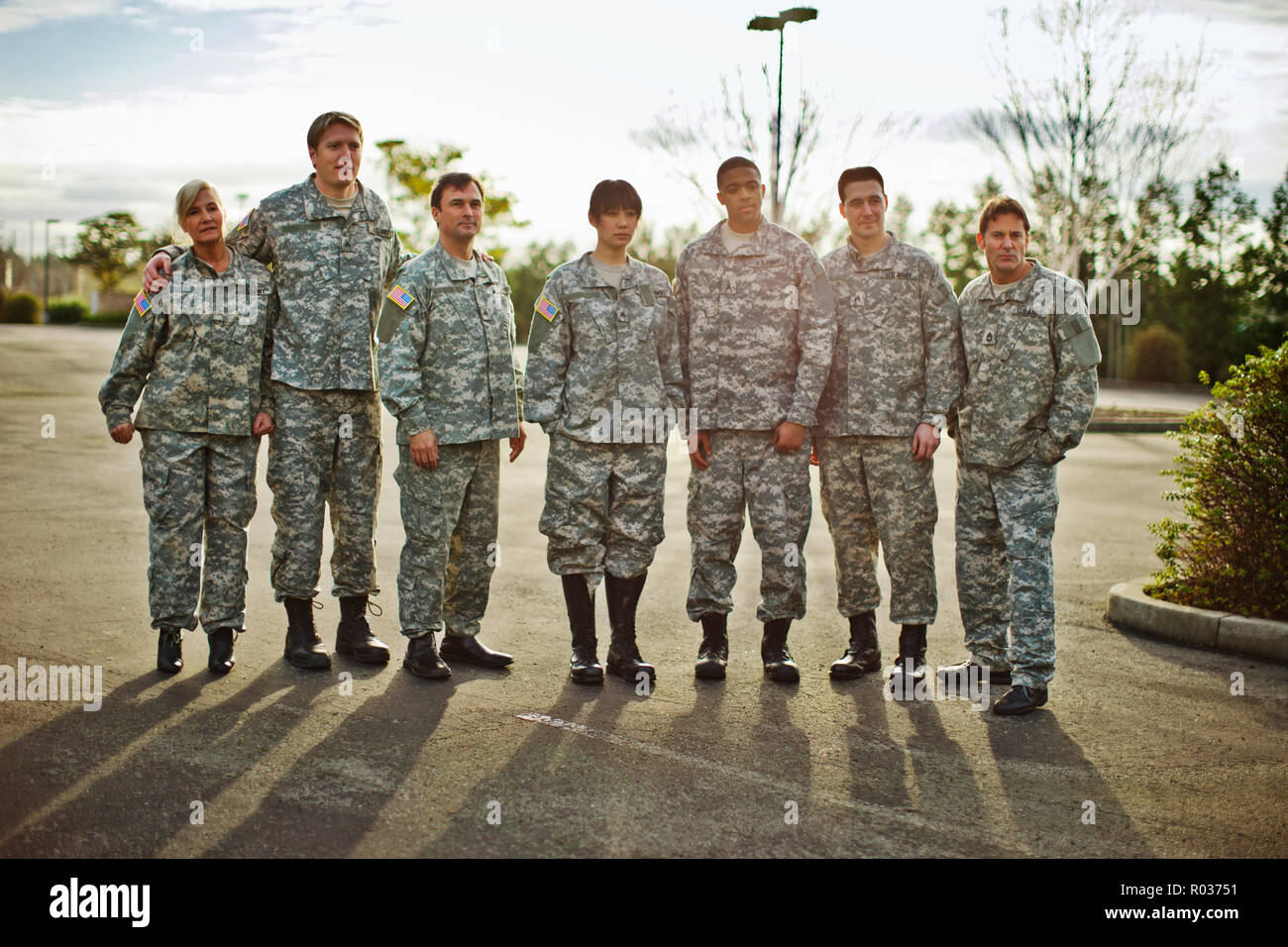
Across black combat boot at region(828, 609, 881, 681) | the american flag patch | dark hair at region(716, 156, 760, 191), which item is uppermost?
dark hair at region(716, 156, 760, 191)

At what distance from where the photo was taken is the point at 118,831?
3.34m

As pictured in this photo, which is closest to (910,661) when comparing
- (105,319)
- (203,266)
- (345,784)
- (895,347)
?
(895,347)

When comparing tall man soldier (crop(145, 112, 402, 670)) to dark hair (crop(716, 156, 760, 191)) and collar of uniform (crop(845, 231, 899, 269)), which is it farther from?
collar of uniform (crop(845, 231, 899, 269))

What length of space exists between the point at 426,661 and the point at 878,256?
2.84 m

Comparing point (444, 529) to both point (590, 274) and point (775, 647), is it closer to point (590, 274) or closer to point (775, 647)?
point (590, 274)

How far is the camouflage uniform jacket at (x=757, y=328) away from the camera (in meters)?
5.18

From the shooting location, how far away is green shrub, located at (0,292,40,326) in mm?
44250

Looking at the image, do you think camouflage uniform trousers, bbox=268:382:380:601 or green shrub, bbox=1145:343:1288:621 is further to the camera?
green shrub, bbox=1145:343:1288:621

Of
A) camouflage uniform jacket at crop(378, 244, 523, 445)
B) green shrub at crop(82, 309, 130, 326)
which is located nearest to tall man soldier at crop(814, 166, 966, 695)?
camouflage uniform jacket at crop(378, 244, 523, 445)

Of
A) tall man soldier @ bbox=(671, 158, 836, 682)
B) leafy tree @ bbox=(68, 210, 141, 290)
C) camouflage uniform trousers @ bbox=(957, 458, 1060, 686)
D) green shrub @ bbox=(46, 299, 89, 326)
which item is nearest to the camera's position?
camouflage uniform trousers @ bbox=(957, 458, 1060, 686)

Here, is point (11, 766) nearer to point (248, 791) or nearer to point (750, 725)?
point (248, 791)

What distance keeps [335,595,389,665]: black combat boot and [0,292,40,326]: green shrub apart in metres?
45.5

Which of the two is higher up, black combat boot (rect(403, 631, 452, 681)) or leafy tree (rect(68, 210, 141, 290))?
leafy tree (rect(68, 210, 141, 290))
